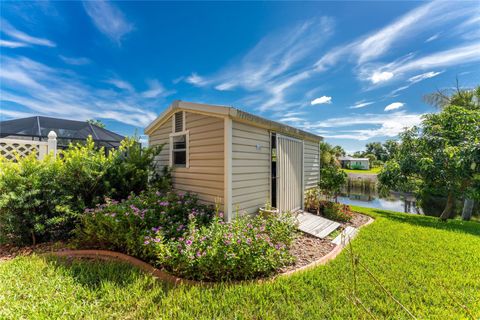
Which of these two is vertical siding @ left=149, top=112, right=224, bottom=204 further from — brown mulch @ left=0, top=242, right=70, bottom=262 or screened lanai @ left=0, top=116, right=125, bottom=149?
screened lanai @ left=0, top=116, right=125, bottom=149

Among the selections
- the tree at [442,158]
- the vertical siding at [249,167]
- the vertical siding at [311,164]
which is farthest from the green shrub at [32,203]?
the tree at [442,158]

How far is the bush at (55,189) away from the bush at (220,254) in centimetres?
220

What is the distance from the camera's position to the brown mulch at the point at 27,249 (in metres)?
3.56

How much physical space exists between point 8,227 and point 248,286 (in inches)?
187

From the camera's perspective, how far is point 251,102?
9930 millimetres

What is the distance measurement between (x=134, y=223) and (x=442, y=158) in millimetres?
9869

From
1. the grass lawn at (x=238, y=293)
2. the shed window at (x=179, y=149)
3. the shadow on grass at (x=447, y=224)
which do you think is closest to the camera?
the grass lawn at (x=238, y=293)

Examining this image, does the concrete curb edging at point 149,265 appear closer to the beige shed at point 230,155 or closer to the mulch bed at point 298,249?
the mulch bed at point 298,249

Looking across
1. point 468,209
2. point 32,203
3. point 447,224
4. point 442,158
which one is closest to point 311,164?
point 442,158

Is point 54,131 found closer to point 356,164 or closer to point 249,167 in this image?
point 249,167

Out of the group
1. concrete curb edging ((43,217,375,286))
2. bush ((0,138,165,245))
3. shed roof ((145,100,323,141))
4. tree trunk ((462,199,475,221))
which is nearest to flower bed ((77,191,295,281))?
concrete curb edging ((43,217,375,286))

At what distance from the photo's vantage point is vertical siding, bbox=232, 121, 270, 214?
4340 millimetres

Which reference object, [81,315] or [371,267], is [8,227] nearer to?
[81,315]

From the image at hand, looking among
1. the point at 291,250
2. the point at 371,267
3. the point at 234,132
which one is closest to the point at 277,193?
the point at 291,250
